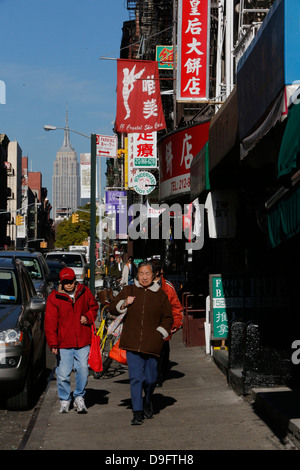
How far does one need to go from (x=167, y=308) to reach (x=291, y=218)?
2.85m

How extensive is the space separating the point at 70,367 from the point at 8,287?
190cm

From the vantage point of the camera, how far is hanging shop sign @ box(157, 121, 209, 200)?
16000 mm

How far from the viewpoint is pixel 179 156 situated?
1689 centimetres

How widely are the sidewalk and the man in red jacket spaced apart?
50 cm

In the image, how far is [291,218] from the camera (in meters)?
6.27

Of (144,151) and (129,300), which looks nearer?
(129,300)

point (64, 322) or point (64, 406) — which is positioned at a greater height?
point (64, 322)

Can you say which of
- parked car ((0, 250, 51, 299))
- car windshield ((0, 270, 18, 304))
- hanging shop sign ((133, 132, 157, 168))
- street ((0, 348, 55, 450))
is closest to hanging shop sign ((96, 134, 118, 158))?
parked car ((0, 250, 51, 299))

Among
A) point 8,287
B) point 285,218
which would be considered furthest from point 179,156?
point 285,218

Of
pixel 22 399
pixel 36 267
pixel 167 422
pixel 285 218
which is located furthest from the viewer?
pixel 36 267

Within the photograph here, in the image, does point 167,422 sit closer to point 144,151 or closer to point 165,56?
point 144,151

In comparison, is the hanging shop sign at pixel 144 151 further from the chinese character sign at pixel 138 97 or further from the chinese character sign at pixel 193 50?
the chinese character sign at pixel 193 50

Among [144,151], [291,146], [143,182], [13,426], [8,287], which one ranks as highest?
[144,151]

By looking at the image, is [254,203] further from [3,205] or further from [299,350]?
[3,205]
